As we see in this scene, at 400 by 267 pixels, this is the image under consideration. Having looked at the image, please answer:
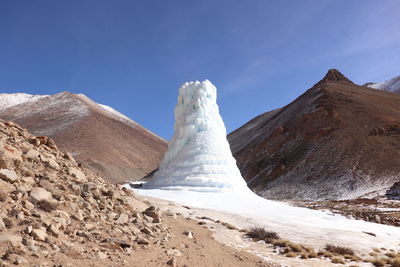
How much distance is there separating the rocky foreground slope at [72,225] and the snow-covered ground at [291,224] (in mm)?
3966

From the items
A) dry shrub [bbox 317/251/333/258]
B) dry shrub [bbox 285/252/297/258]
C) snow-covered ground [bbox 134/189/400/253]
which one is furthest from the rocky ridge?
snow-covered ground [bbox 134/189/400/253]

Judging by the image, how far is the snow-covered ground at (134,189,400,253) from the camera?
37.7 ft

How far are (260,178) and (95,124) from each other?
52.7m

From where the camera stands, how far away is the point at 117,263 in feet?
18.0

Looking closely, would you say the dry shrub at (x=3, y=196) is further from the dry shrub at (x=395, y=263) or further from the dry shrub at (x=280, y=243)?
the dry shrub at (x=395, y=263)

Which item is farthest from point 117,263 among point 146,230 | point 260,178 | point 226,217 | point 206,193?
point 260,178

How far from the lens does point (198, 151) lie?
917 inches

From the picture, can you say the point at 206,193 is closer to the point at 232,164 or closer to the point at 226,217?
the point at 232,164

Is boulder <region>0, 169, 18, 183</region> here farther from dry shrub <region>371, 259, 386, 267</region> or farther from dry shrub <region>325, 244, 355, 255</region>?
dry shrub <region>371, 259, 386, 267</region>

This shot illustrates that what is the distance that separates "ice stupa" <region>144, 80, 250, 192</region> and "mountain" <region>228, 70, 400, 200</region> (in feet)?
69.7

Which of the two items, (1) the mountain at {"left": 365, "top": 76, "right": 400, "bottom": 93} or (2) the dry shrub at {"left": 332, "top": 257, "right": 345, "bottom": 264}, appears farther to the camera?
(1) the mountain at {"left": 365, "top": 76, "right": 400, "bottom": 93}

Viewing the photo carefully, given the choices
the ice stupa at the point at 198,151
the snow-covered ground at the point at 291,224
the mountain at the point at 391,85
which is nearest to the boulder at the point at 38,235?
the snow-covered ground at the point at 291,224

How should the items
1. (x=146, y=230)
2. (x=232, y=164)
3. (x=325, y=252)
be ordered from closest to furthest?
(x=146, y=230), (x=325, y=252), (x=232, y=164)

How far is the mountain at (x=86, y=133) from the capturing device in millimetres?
74375
